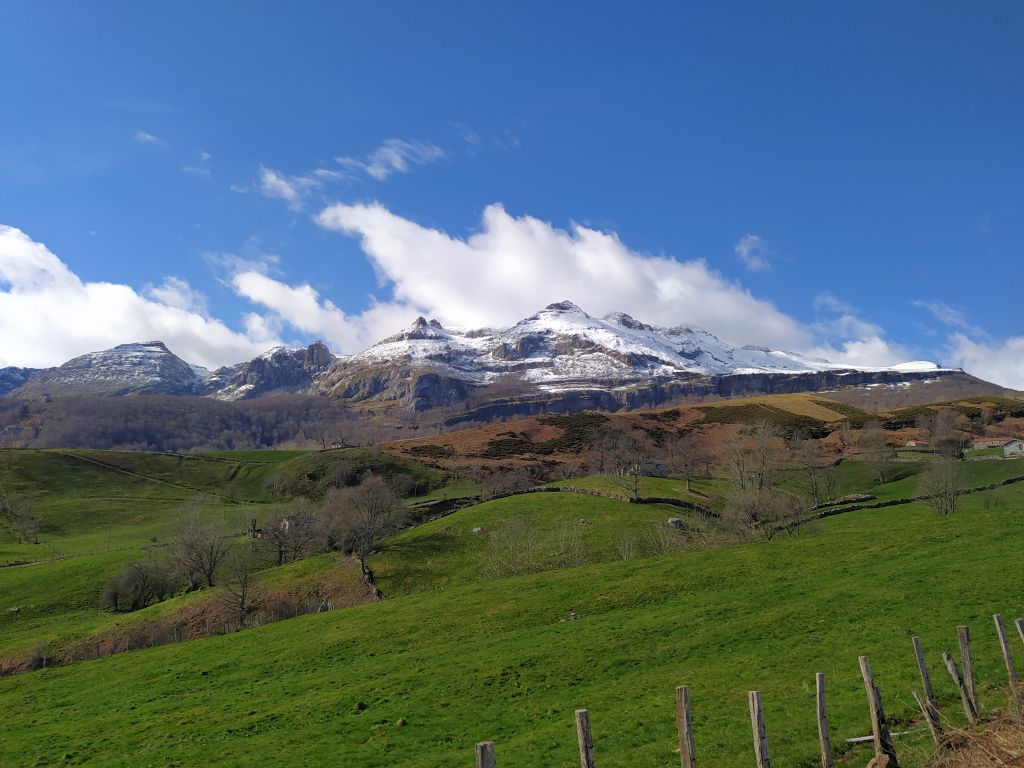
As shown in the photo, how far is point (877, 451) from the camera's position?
128875 mm

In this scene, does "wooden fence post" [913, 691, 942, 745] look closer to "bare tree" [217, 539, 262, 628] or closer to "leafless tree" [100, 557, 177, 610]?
"bare tree" [217, 539, 262, 628]

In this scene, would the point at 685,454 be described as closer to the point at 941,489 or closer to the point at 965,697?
the point at 941,489

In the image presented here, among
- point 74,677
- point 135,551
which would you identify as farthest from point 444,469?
point 74,677

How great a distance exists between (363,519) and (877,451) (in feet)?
354

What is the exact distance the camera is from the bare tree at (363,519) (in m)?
72.7

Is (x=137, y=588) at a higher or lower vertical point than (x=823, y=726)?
higher

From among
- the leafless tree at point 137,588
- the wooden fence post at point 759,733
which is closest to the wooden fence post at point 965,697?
the wooden fence post at point 759,733

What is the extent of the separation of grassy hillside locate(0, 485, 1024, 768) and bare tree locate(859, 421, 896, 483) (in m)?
72.0

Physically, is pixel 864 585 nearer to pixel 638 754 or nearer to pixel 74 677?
pixel 638 754

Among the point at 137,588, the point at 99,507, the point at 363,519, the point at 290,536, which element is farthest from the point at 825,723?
the point at 99,507

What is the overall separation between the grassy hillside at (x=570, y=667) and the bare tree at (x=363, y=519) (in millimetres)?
24435

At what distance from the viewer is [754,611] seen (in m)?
33.8

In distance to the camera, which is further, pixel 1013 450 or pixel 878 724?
pixel 1013 450

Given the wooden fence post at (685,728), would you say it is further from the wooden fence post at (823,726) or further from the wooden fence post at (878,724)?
the wooden fence post at (878,724)
